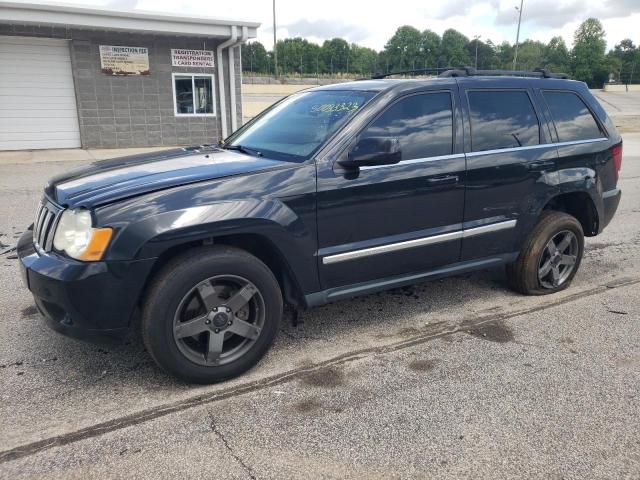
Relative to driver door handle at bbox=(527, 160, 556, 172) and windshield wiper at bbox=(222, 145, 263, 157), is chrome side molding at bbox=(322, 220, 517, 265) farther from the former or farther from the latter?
windshield wiper at bbox=(222, 145, 263, 157)

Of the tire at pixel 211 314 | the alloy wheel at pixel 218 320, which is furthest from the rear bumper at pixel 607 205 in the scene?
the alloy wheel at pixel 218 320

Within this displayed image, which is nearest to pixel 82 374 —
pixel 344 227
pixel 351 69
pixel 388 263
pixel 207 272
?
pixel 207 272

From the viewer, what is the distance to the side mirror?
3.30 metres

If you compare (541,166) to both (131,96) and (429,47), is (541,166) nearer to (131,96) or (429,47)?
(131,96)

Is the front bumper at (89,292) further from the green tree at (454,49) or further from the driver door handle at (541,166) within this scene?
the green tree at (454,49)

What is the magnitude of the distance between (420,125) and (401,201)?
59 centimetres

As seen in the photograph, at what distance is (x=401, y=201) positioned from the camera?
365 cm

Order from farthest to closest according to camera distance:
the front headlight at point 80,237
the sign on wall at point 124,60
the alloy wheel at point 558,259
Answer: the sign on wall at point 124,60 → the alloy wheel at point 558,259 → the front headlight at point 80,237

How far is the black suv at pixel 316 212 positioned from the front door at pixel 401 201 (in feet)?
0.03

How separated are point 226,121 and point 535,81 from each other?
540 inches

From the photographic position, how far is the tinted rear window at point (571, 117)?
4559 millimetres

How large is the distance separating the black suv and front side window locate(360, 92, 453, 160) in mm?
13

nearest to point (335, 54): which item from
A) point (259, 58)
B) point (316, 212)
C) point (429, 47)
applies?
point (429, 47)

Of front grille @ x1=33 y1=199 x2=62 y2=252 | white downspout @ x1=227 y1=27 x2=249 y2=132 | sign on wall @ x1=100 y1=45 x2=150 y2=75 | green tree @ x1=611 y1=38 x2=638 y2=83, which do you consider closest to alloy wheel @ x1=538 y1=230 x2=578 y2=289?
front grille @ x1=33 y1=199 x2=62 y2=252
